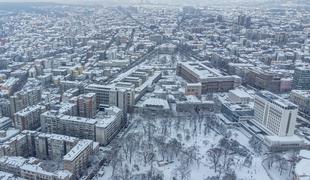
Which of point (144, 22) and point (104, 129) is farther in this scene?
point (144, 22)

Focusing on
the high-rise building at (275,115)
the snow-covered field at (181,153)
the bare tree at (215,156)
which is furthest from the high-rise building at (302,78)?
the bare tree at (215,156)

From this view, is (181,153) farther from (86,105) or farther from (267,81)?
(267,81)

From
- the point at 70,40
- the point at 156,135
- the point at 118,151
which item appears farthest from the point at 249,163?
the point at 70,40

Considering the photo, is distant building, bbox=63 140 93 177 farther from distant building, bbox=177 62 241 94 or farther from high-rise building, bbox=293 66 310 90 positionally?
A: high-rise building, bbox=293 66 310 90

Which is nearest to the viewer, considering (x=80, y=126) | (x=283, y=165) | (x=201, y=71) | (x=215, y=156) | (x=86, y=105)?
(x=283, y=165)

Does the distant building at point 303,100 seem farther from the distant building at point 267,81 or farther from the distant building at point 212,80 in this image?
the distant building at point 212,80

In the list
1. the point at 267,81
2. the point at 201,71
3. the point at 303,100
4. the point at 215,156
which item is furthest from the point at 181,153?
the point at 267,81

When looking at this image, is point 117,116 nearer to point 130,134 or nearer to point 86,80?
point 130,134
